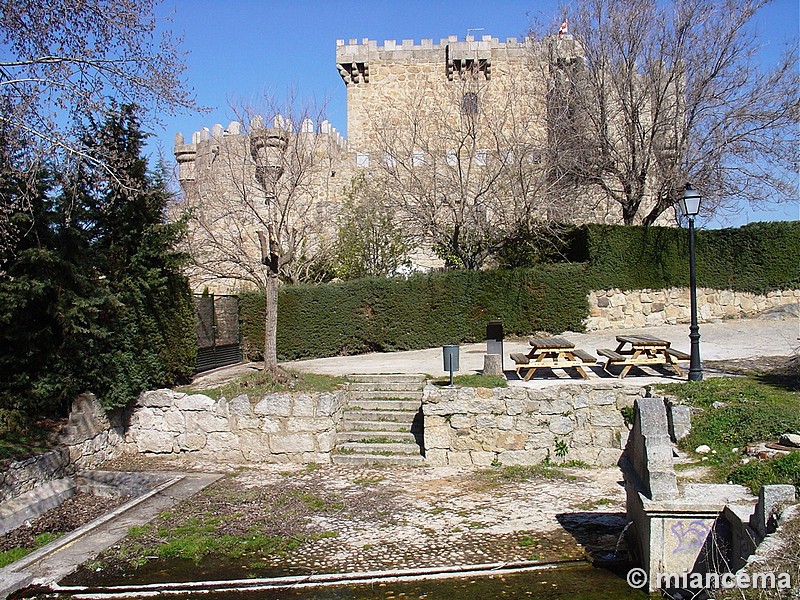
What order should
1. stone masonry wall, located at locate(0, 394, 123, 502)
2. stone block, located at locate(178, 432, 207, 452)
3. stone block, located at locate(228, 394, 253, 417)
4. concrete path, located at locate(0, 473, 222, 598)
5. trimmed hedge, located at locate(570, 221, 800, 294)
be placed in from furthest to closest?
trimmed hedge, located at locate(570, 221, 800, 294) → stone block, located at locate(178, 432, 207, 452) → stone block, located at locate(228, 394, 253, 417) → stone masonry wall, located at locate(0, 394, 123, 502) → concrete path, located at locate(0, 473, 222, 598)

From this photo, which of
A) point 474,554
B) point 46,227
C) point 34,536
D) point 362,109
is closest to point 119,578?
point 34,536

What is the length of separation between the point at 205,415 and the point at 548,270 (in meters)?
10.5

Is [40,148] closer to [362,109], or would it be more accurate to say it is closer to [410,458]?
[410,458]

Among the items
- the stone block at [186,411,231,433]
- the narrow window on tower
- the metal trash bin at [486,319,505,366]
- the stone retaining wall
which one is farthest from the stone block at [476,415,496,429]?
the narrow window on tower

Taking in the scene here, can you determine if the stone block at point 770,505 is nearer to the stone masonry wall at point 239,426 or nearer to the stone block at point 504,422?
the stone block at point 504,422

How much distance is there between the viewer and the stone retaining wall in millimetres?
18500

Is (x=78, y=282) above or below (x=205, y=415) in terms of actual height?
above

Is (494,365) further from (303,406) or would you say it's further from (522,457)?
(303,406)

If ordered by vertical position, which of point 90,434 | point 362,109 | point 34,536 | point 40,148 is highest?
point 362,109

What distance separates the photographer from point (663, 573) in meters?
5.10

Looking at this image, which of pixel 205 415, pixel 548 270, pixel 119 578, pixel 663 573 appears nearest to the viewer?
pixel 663 573

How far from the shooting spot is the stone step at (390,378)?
11703 millimetres

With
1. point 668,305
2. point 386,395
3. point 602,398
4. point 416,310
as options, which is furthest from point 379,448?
point 668,305

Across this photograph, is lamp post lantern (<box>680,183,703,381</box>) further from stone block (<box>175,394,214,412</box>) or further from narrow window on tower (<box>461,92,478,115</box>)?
narrow window on tower (<box>461,92,478,115</box>)
